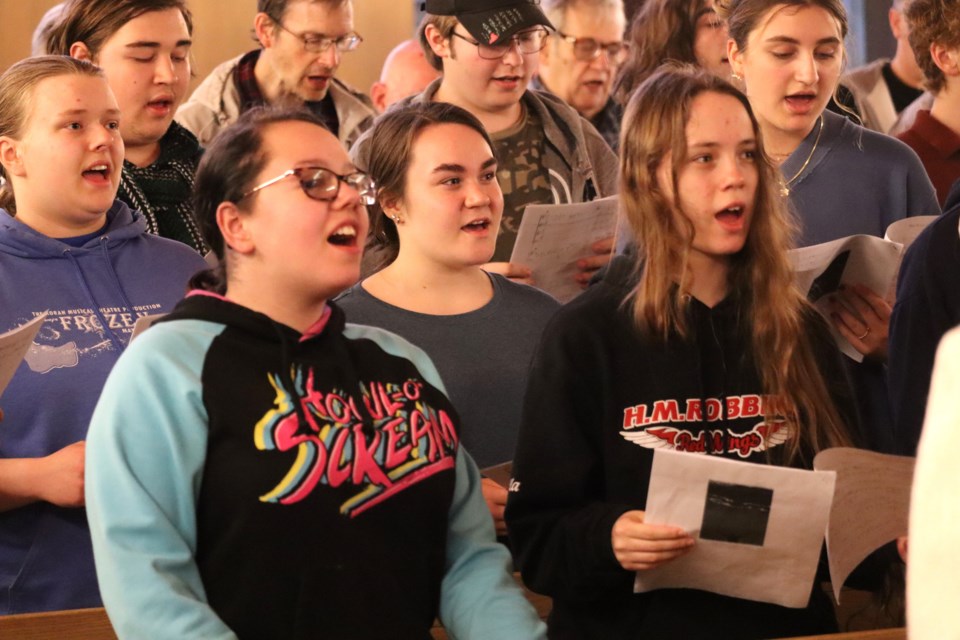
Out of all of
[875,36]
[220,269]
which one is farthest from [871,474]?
[875,36]

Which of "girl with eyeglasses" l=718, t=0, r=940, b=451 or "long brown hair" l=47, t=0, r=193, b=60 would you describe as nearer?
"girl with eyeglasses" l=718, t=0, r=940, b=451

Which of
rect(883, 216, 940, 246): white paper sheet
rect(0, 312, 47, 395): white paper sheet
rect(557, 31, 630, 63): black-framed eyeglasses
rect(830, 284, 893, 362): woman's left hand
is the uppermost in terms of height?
rect(557, 31, 630, 63): black-framed eyeglasses

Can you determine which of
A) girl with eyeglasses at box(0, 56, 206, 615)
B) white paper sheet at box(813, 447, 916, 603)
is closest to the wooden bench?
girl with eyeglasses at box(0, 56, 206, 615)

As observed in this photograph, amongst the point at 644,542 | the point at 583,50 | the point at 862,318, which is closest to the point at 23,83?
the point at 644,542

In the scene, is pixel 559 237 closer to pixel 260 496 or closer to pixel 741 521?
pixel 741 521

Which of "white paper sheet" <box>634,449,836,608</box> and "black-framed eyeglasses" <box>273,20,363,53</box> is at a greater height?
"black-framed eyeglasses" <box>273,20,363,53</box>

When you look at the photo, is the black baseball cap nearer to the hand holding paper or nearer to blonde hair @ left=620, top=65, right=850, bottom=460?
blonde hair @ left=620, top=65, right=850, bottom=460

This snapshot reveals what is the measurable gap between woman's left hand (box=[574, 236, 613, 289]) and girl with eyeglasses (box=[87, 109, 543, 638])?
3.85 ft

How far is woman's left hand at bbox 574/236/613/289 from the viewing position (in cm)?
324

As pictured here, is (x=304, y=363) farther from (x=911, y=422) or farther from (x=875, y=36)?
(x=875, y=36)

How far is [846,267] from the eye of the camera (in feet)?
9.26

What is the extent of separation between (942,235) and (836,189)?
0.70 m

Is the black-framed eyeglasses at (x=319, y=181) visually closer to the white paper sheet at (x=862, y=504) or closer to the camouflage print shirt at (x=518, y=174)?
the white paper sheet at (x=862, y=504)

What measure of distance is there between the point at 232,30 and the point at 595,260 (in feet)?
10.1
